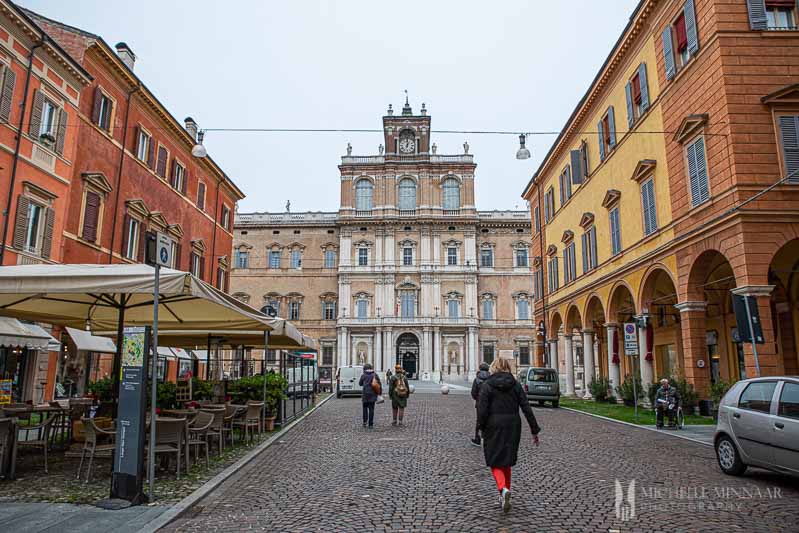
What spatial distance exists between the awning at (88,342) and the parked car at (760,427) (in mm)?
15619

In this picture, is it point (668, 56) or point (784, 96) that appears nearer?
point (784, 96)

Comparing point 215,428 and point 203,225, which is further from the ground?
point 203,225

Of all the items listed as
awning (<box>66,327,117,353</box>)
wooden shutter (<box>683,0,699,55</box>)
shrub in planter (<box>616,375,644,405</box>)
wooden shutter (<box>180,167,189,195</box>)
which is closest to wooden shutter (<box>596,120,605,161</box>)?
wooden shutter (<box>683,0,699,55</box>)

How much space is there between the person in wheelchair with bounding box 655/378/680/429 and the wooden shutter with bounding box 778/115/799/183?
550 centimetres

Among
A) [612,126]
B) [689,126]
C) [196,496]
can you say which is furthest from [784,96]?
[196,496]

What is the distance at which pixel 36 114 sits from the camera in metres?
15.9

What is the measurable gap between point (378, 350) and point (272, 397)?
36852mm

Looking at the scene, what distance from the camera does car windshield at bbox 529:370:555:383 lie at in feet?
71.9

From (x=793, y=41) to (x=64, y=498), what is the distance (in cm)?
1694

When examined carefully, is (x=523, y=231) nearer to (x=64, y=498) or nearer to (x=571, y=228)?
(x=571, y=228)

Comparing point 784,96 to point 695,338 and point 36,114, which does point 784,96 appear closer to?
point 695,338

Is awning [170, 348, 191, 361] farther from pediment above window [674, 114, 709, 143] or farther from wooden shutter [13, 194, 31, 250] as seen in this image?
pediment above window [674, 114, 709, 143]

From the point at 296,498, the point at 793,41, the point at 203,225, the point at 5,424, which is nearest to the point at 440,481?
the point at 296,498

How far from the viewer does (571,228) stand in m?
25.6
